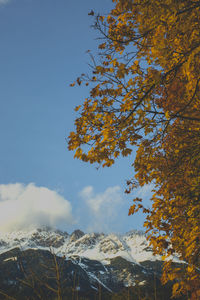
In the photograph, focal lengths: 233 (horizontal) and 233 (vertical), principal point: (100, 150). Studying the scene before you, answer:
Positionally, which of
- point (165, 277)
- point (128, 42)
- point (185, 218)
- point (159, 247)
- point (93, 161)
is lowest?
point (165, 277)

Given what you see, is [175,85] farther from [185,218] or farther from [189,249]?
[189,249]

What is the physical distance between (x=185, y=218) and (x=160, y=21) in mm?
4731

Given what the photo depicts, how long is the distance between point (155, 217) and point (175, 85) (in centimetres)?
380

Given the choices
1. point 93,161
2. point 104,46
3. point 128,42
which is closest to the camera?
point 128,42

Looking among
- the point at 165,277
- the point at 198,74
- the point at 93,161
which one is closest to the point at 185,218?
the point at 165,277

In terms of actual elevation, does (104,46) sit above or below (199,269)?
above

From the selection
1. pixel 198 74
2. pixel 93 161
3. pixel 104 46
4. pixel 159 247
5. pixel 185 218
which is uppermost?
pixel 104 46

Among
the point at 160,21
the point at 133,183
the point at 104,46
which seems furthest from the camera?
the point at 133,183

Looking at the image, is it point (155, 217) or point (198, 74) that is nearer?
point (198, 74)

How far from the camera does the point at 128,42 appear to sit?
17.2ft

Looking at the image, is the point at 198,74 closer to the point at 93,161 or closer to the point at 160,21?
the point at 160,21

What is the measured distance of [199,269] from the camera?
19.9 ft

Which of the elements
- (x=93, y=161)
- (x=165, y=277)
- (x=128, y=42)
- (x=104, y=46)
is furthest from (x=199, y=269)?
(x=104, y=46)

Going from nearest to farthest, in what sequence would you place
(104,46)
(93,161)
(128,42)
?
1. (128,42)
2. (93,161)
3. (104,46)
